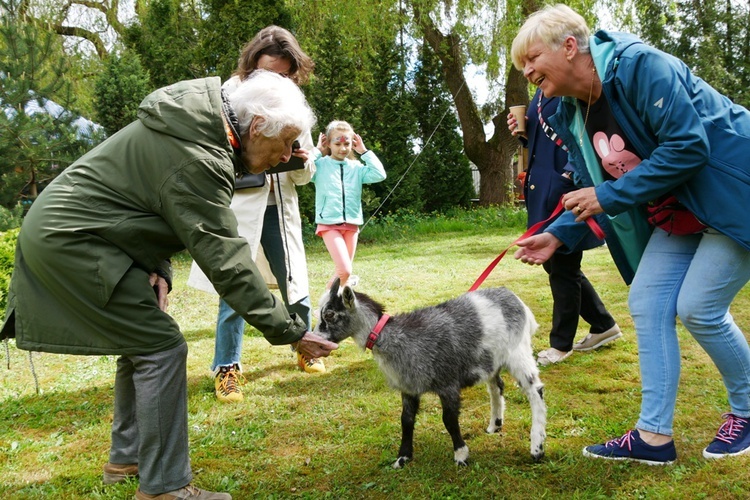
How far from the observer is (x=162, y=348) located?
2729mm

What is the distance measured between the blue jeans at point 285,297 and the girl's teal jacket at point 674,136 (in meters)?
2.63

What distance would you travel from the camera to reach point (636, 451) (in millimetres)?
3152

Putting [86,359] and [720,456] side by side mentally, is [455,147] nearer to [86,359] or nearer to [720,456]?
[86,359]

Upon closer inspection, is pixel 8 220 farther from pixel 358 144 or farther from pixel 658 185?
pixel 658 185

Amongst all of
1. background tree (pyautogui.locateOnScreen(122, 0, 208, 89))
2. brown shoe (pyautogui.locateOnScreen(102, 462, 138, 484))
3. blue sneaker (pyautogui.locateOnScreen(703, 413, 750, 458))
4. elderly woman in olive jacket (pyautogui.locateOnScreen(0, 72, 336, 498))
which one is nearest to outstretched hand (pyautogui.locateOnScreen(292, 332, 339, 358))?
elderly woman in olive jacket (pyautogui.locateOnScreen(0, 72, 336, 498))

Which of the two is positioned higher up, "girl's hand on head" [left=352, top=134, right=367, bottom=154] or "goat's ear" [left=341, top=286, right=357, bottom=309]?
"girl's hand on head" [left=352, top=134, right=367, bottom=154]

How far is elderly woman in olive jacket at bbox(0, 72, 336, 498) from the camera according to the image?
8.25 ft

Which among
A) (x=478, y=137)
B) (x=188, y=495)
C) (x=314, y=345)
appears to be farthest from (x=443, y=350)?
(x=478, y=137)

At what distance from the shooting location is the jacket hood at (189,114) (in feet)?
8.22

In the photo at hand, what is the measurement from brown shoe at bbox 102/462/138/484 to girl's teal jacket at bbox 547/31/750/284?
2.73 meters

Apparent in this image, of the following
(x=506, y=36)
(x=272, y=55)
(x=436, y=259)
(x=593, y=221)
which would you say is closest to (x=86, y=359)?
(x=272, y=55)

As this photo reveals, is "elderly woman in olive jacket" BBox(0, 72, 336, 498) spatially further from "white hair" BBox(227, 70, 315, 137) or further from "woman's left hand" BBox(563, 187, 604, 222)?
"woman's left hand" BBox(563, 187, 604, 222)

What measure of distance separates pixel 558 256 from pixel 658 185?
2.06 m

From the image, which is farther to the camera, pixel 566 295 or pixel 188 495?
pixel 566 295
